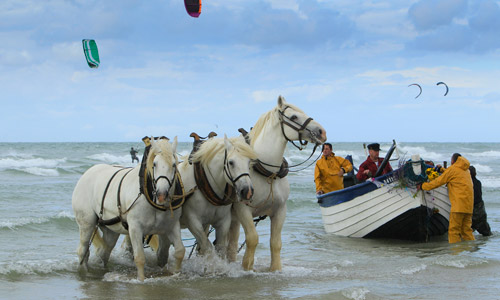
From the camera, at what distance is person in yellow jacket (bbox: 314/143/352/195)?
10.8 metres

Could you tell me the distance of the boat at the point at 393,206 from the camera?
10438mm

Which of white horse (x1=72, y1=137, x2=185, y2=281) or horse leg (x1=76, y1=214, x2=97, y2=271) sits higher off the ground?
white horse (x1=72, y1=137, x2=185, y2=281)

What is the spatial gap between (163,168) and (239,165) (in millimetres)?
790

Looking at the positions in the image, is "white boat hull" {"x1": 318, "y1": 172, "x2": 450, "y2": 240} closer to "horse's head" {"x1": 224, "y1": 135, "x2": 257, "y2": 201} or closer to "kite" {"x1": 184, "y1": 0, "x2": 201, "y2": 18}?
"kite" {"x1": 184, "y1": 0, "x2": 201, "y2": 18}

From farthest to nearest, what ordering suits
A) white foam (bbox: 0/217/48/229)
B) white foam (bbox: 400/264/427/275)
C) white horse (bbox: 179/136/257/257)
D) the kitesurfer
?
white foam (bbox: 0/217/48/229) → the kitesurfer → white foam (bbox: 400/264/427/275) → white horse (bbox: 179/136/257/257)

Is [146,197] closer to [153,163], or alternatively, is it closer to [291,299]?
[153,163]

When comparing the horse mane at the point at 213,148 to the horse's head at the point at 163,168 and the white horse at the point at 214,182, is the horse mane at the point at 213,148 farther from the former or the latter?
the horse's head at the point at 163,168

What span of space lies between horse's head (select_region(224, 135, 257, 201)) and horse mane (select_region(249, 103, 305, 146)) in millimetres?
500

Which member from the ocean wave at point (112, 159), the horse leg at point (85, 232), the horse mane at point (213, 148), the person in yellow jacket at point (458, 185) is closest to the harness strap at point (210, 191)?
the horse mane at point (213, 148)

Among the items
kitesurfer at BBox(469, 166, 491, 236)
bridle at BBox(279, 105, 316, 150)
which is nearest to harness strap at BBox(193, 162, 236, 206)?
bridle at BBox(279, 105, 316, 150)

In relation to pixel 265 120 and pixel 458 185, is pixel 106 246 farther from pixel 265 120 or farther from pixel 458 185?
pixel 458 185

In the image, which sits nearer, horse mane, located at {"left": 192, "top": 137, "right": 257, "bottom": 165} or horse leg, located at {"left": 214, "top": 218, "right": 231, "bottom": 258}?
horse mane, located at {"left": 192, "top": 137, "right": 257, "bottom": 165}

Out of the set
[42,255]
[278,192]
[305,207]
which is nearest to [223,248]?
[278,192]

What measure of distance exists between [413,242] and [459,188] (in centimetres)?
150
